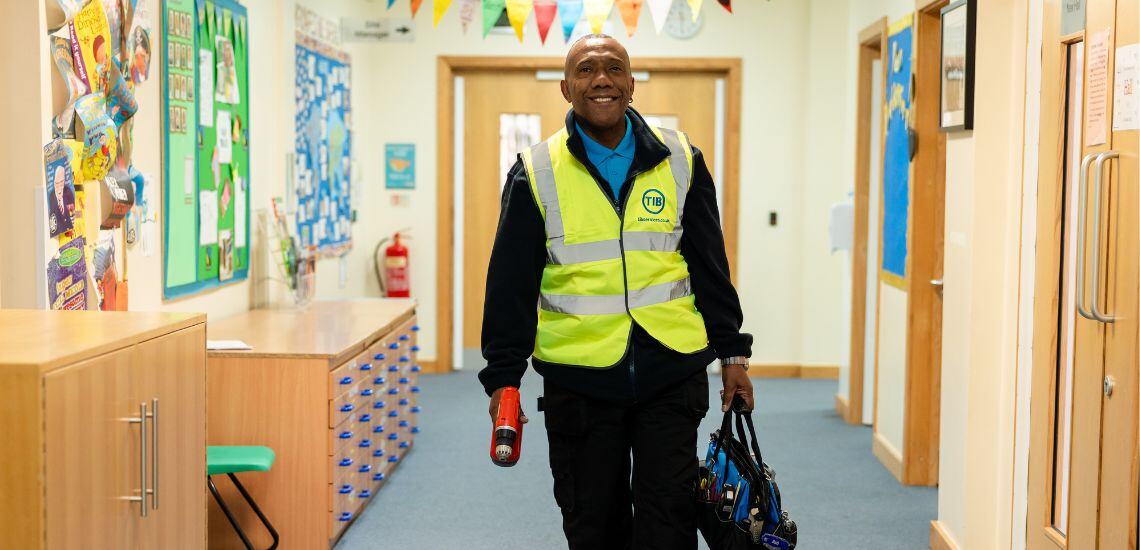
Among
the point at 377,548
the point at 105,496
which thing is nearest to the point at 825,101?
the point at 377,548

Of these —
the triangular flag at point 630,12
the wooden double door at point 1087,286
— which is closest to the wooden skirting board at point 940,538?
the wooden double door at point 1087,286

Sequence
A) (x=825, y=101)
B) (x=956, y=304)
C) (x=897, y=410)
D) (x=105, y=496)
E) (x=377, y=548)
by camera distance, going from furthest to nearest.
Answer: (x=825, y=101), (x=897, y=410), (x=377, y=548), (x=956, y=304), (x=105, y=496)

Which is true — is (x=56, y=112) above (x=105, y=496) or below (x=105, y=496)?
above

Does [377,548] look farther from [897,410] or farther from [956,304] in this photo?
[897,410]

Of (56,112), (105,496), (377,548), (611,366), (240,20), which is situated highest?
(240,20)

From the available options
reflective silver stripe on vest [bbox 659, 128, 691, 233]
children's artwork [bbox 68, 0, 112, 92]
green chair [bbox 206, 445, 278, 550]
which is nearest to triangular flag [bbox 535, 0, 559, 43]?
children's artwork [bbox 68, 0, 112, 92]

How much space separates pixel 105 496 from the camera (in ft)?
6.88

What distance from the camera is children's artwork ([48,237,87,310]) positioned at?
309 centimetres

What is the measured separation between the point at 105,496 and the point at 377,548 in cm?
184

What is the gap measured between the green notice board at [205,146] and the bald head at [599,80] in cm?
196

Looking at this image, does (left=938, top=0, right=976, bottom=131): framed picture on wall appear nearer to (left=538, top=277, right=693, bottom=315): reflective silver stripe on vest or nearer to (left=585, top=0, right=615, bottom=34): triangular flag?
(left=538, top=277, right=693, bottom=315): reflective silver stripe on vest

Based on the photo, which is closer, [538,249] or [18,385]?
[18,385]

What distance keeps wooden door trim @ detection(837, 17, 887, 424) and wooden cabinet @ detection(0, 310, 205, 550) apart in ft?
12.5

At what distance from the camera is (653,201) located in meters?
2.46
